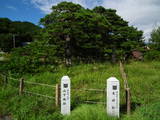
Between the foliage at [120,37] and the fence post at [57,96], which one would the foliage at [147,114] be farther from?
the foliage at [120,37]

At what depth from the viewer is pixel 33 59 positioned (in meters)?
11.4

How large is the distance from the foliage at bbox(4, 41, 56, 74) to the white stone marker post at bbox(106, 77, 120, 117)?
683 cm

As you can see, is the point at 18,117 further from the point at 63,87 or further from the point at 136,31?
the point at 136,31

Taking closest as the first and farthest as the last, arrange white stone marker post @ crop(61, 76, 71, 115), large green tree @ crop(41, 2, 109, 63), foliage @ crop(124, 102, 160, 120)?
1. foliage @ crop(124, 102, 160, 120)
2. white stone marker post @ crop(61, 76, 71, 115)
3. large green tree @ crop(41, 2, 109, 63)

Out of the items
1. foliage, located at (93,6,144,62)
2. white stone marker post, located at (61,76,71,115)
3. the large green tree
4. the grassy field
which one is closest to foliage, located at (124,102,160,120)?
the grassy field

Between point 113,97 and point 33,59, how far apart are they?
7.55 meters

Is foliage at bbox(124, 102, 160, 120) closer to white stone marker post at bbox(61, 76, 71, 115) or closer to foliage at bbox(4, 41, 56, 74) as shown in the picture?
white stone marker post at bbox(61, 76, 71, 115)

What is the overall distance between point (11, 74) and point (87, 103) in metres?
5.59

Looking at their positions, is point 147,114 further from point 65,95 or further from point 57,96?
point 57,96

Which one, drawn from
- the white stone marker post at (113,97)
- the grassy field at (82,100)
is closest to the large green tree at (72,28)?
the grassy field at (82,100)

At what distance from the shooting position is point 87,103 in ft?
19.0

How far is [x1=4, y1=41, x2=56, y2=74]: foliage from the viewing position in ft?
35.2

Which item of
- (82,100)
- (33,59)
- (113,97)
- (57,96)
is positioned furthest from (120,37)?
(113,97)

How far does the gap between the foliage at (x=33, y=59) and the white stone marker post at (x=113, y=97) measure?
22.4 feet
